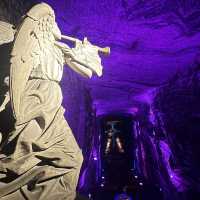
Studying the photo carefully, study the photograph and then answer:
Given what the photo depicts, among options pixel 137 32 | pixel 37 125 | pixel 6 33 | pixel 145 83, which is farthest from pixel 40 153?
pixel 145 83

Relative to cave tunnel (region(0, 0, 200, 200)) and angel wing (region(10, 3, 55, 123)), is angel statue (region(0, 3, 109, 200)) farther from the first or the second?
cave tunnel (region(0, 0, 200, 200))

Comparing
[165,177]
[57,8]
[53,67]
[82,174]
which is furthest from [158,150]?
[53,67]

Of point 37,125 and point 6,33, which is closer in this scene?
point 37,125

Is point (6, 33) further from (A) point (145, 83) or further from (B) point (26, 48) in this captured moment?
(A) point (145, 83)

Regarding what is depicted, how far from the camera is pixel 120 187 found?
10367 mm

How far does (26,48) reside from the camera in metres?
2.33

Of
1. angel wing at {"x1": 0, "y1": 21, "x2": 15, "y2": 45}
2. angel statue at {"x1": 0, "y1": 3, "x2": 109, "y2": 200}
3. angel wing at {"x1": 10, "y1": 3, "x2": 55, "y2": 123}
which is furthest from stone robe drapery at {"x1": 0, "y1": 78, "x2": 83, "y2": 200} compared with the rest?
angel wing at {"x1": 0, "y1": 21, "x2": 15, "y2": 45}

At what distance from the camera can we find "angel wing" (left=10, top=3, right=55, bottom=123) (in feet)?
7.25

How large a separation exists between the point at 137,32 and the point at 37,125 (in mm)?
3396

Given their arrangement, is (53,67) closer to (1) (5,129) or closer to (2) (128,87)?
(1) (5,129)

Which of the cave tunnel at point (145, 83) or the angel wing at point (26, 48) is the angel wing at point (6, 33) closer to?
the cave tunnel at point (145, 83)

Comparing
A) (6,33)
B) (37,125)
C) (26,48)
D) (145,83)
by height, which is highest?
(145,83)

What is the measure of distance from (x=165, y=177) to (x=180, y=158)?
1.09 meters

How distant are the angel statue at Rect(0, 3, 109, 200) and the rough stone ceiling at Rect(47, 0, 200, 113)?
1880 mm
